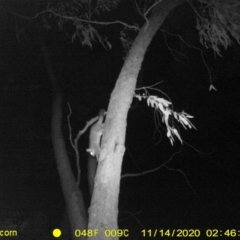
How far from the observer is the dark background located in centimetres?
920

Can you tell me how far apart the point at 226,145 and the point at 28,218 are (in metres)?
7.82

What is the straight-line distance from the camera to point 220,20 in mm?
5715

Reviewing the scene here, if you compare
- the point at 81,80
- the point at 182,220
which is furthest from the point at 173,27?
the point at 182,220

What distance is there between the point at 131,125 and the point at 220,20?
8.53 m

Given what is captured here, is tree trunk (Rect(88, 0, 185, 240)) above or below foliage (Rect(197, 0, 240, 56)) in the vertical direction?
below

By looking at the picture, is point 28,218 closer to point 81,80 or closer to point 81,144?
point 81,144

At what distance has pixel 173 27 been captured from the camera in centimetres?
793

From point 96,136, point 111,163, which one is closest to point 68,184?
point 96,136

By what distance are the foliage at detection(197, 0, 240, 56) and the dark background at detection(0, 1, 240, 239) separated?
91cm

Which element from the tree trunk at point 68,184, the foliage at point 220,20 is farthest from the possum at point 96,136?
the foliage at point 220,20

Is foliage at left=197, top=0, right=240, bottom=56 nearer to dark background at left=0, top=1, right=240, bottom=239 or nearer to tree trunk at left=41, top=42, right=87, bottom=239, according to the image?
dark background at left=0, top=1, right=240, bottom=239

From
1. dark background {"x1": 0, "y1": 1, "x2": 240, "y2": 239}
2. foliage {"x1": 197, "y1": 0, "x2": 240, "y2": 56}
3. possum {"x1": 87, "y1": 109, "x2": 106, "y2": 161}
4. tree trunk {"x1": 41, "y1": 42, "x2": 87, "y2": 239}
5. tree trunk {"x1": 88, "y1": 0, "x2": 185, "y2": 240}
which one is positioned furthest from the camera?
dark background {"x1": 0, "y1": 1, "x2": 240, "y2": 239}

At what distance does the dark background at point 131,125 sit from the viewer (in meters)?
9.20

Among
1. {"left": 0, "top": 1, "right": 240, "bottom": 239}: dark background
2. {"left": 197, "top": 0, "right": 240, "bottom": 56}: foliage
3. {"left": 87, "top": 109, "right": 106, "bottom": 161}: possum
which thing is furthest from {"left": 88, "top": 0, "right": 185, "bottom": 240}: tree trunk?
{"left": 0, "top": 1, "right": 240, "bottom": 239}: dark background
